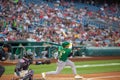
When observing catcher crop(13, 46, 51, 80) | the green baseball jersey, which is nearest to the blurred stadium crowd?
the green baseball jersey

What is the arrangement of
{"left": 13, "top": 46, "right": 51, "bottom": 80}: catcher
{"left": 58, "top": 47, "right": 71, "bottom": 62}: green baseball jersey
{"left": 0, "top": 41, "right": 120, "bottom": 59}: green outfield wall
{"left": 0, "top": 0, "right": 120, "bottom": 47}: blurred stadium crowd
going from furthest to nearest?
{"left": 0, "top": 0, "right": 120, "bottom": 47}: blurred stadium crowd → {"left": 0, "top": 41, "right": 120, "bottom": 59}: green outfield wall → {"left": 58, "top": 47, "right": 71, "bottom": 62}: green baseball jersey → {"left": 13, "top": 46, "right": 51, "bottom": 80}: catcher

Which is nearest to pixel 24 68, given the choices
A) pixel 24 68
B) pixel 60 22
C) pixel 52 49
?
pixel 24 68

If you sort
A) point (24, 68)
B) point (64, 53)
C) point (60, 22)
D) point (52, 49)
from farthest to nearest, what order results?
point (60, 22)
point (52, 49)
point (64, 53)
point (24, 68)

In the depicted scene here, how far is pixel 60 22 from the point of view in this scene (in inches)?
1128

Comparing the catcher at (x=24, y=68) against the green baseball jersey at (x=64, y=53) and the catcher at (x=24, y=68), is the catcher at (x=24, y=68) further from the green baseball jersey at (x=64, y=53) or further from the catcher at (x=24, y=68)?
the green baseball jersey at (x=64, y=53)

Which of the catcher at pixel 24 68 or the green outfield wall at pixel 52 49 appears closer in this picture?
the catcher at pixel 24 68

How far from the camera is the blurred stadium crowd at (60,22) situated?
24.8 metres


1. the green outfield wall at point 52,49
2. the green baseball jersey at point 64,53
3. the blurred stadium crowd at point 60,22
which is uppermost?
the blurred stadium crowd at point 60,22

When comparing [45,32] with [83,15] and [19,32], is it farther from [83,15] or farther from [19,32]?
[83,15]

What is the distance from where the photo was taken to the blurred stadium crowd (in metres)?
24.8

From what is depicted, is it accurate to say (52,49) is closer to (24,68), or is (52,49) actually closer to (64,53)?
(64,53)

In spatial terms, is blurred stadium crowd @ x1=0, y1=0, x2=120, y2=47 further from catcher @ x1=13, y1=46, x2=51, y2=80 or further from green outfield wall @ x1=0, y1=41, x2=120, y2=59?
catcher @ x1=13, y1=46, x2=51, y2=80

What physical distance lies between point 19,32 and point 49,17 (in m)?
4.89

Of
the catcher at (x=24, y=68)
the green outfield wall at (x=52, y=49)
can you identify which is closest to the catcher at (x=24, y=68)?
the catcher at (x=24, y=68)
